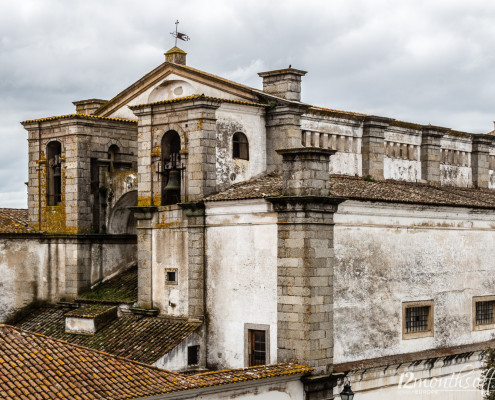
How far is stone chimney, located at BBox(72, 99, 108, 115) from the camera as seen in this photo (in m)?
31.9

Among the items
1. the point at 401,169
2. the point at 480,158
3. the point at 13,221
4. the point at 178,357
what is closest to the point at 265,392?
the point at 178,357

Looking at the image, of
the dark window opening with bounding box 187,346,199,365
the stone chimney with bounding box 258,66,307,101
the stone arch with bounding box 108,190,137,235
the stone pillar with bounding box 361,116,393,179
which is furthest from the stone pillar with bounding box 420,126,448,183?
the dark window opening with bounding box 187,346,199,365

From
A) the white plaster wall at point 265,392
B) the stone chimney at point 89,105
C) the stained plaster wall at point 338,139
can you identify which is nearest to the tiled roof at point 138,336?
the white plaster wall at point 265,392

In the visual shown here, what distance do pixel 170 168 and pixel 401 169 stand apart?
938 centimetres

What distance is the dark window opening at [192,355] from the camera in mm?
23453

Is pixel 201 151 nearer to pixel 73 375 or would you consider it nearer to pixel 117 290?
pixel 117 290

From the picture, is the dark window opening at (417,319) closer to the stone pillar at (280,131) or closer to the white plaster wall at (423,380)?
the white plaster wall at (423,380)

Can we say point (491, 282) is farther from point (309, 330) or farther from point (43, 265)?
point (43, 265)

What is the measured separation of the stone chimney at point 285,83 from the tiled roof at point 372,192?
2644 millimetres

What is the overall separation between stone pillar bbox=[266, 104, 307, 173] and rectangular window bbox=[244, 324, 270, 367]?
18.9 ft

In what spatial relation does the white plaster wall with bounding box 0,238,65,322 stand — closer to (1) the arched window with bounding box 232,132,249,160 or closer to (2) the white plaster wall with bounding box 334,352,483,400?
(1) the arched window with bounding box 232,132,249,160

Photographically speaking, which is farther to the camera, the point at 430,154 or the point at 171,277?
the point at 430,154

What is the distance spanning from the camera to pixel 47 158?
99.0 ft

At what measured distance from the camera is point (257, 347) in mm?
22688
